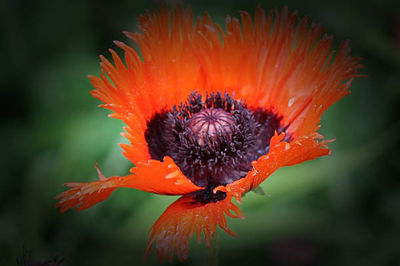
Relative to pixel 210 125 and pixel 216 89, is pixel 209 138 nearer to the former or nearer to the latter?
pixel 210 125

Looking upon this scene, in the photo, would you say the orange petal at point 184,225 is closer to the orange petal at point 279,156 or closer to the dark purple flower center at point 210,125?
the orange petal at point 279,156

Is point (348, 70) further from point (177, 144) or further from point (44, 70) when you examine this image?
point (44, 70)

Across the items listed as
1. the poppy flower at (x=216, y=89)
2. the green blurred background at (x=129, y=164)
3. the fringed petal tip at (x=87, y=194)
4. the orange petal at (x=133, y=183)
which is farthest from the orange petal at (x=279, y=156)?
the green blurred background at (x=129, y=164)

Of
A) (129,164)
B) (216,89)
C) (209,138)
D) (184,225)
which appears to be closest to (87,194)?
(184,225)

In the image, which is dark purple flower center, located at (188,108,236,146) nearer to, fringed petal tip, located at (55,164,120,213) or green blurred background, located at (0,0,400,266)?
fringed petal tip, located at (55,164,120,213)

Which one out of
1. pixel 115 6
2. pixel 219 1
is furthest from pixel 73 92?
pixel 219 1

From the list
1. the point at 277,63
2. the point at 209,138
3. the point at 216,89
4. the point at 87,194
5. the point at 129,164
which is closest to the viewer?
the point at 87,194
